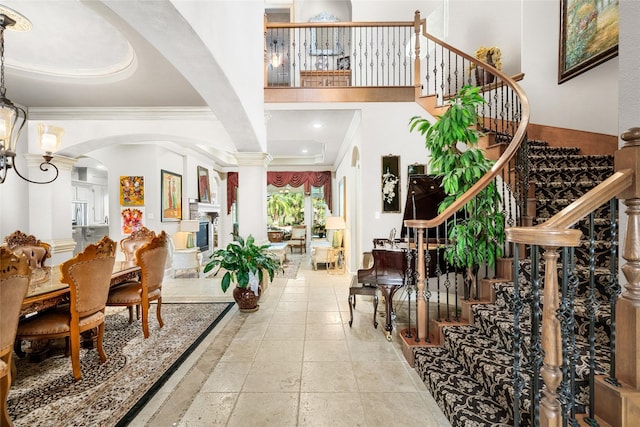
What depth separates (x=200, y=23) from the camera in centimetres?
173

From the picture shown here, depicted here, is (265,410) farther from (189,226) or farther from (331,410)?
(189,226)

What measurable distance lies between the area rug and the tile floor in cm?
16

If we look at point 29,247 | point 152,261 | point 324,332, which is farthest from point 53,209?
point 324,332

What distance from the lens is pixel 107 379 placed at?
2.18 meters

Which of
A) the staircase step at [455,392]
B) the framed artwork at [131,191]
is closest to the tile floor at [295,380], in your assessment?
the staircase step at [455,392]

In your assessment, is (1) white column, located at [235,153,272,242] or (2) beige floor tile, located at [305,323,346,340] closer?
(2) beige floor tile, located at [305,323,346,340]

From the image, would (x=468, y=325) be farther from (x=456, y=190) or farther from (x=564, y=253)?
(x=564, y=253)

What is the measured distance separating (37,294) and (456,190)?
3463 millimetres

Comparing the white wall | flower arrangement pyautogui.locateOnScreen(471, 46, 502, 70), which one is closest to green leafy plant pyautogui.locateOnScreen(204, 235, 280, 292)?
the white wall

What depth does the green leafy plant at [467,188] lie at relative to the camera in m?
2.51

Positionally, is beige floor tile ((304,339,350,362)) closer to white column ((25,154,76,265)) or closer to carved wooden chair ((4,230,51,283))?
carved wooden chair ((4,230,51,283))

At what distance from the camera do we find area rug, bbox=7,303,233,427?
1.81 metres

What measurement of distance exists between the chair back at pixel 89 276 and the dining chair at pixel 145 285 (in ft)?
1.50

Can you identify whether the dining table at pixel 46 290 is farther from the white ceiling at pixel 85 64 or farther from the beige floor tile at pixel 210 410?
the white ceiling at pixel 85 64
